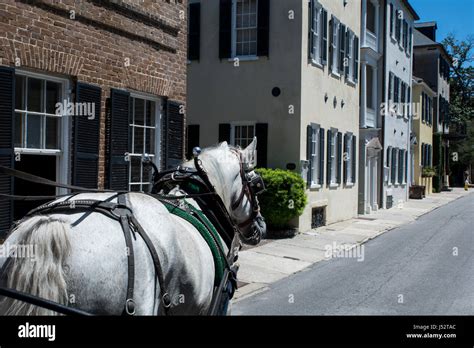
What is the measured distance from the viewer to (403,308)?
25.6 feet

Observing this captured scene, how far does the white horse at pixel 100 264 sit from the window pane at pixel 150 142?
260 inches

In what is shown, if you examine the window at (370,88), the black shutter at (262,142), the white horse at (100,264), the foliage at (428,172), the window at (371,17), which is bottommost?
the white horse at (100,264)

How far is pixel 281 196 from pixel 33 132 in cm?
865

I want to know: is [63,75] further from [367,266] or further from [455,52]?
[455,52]

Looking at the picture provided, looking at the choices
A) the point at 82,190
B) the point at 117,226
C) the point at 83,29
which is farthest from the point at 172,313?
the point at 83,29

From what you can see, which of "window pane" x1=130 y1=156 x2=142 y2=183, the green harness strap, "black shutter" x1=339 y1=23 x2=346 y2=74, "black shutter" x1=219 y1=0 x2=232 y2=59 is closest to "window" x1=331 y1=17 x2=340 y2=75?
"black shutter" x1=339 y1=23 x2=346 y2=74

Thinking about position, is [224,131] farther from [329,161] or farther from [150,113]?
[150,113]

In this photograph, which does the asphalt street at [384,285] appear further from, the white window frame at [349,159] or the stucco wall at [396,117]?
the stucco wall at [396,117]

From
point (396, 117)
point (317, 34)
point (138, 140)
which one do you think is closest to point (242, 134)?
point (317, 34)

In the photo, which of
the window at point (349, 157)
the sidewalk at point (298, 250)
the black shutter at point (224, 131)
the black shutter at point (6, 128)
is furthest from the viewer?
the window at point (349, 157)

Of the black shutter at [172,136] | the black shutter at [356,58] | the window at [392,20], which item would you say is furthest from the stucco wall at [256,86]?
the window at [392,20]

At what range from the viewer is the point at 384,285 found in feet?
31.4

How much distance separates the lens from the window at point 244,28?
17219mm

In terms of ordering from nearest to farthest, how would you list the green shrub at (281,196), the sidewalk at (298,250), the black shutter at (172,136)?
the black shutter at (172,136)
the sidewalk at (298,250)
the green shrub at (281,196)
